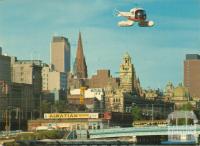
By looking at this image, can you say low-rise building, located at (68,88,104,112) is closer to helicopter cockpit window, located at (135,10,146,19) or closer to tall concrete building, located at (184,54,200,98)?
tall concrete building, located at (184,54,200,98)

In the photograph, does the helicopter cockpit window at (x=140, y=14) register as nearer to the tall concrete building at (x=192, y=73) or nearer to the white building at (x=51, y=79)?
the tall concrete building at (x=192, y=73)

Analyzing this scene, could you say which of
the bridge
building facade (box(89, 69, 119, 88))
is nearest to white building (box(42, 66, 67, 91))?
building facade (box(89, 69, 119, 88))

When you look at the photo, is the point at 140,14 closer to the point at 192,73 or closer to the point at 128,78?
the point at 192,73

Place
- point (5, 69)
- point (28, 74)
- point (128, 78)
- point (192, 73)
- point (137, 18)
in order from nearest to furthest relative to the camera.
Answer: point (137, 18), point (5, 69), point (28, 74), point (192, 73), point (128, 78)

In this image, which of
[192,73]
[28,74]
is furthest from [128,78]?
[28,74]

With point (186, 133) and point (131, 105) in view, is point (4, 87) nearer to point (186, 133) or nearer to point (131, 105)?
point (131, 105)

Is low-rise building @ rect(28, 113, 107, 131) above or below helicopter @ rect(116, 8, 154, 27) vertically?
below
